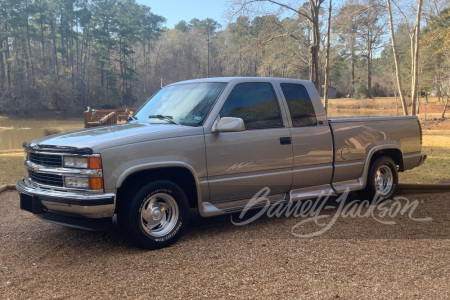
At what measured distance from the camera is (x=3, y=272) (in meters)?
3.74

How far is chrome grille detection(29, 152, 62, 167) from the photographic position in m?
4.05

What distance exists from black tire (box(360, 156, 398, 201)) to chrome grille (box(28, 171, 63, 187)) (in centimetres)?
440

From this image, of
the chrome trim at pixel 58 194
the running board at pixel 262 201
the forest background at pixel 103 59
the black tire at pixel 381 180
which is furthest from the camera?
the forest background at pixel 103 59

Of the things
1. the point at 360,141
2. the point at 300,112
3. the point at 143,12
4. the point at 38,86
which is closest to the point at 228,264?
the point at 300,112

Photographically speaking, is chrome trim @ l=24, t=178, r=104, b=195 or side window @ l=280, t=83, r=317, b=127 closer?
chrome trim @ l=24, t=178, r=104, b=195

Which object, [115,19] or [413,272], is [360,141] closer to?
[413,272]

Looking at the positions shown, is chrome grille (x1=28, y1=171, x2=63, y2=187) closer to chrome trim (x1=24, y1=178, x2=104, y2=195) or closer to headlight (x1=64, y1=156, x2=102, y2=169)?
chrome trim (x1=24, y1=178, x2=104, y2=195)

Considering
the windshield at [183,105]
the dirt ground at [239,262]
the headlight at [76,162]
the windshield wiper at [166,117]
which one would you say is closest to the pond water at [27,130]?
the windshield at [183,105]

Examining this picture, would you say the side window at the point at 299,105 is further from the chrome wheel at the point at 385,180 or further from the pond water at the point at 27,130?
the pond water at the point at 27,130

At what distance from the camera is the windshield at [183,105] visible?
15.6 feet

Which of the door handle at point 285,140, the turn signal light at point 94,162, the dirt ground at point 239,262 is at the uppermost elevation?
the door handle at point 285,140

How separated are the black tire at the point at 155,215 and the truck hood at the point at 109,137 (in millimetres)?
507

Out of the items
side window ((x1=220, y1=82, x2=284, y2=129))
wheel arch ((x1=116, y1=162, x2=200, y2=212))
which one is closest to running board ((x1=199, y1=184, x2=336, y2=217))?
wheel arch ((x1=116, y1=162, x2=200, y2=212))

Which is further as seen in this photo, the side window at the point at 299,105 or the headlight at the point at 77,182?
the side window at the point at 299,105
